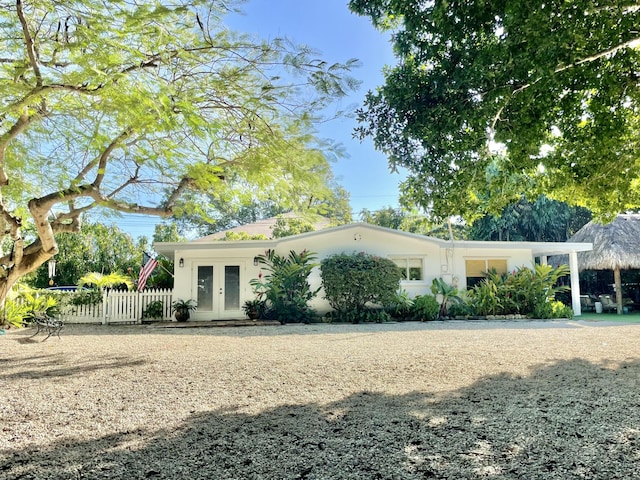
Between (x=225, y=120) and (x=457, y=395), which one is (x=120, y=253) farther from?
(x=457, y=395)

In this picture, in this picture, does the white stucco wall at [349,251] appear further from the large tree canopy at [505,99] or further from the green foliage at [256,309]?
the large tree canopy at [505,99]

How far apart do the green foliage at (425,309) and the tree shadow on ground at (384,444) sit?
1010 cm

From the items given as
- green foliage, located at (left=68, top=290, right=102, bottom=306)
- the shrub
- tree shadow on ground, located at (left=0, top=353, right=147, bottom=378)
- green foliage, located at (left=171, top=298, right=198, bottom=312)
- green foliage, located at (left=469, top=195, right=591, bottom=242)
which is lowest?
tree shadow on ground, located at (left=0, top=353, right=147, bottom=378)

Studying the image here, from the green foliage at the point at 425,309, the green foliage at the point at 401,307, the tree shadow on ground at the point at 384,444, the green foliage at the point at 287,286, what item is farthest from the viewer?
the green foliage at the point at 401,307

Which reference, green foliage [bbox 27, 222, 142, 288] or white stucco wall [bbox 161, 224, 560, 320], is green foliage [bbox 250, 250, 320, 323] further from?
green foliage [bbox 27, 222, 142, 288]

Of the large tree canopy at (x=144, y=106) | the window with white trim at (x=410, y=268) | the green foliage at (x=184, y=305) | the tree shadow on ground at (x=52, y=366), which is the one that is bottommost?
the tree shadow on ground at (x=52, y=366)

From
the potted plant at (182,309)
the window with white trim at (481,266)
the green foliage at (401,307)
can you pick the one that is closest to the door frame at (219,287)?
the potted plant at (182,309)

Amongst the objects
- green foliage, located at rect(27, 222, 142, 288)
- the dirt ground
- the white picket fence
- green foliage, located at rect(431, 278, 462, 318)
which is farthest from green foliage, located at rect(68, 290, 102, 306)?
green foliage, located at rect(431, 278, 462, 318)

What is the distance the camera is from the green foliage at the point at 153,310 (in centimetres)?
1559

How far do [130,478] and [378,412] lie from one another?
2.38 meters

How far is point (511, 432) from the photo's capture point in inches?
145

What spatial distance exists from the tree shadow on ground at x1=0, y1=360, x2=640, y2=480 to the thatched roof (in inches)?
654

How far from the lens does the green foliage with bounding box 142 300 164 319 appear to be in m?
15.6

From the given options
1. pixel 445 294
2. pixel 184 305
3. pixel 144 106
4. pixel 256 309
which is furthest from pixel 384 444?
pixel 184 305
